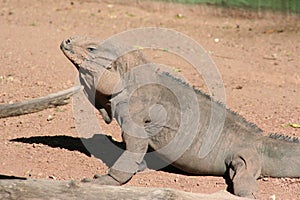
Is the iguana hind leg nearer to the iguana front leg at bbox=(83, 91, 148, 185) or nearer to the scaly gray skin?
the scaly gray skin

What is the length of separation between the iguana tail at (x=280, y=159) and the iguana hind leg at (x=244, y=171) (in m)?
0.10

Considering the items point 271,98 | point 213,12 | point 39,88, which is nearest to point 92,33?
point 213,12

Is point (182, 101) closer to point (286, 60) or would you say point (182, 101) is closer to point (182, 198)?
point (182, 198)

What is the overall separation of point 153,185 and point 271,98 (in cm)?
296

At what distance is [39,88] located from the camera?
29.1ft

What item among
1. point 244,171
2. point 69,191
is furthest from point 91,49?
point 69,191

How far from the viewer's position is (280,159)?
630cm

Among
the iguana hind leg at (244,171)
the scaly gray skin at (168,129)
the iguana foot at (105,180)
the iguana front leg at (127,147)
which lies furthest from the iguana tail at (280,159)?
the iguana foot at (105,180)

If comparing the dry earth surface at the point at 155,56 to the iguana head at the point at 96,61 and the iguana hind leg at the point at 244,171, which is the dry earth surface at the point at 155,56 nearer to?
the iguana hind leg at the point at 244,171

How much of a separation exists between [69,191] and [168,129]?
194 cm

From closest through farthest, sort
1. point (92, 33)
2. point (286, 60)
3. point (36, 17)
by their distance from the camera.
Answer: point (286, 60), point (92, 33), point (36, 17)

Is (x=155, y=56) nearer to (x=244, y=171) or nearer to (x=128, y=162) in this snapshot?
(x=128, y=162)

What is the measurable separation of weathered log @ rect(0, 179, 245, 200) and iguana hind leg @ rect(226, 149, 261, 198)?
3.93ft

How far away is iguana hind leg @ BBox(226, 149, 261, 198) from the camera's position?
594 cm
